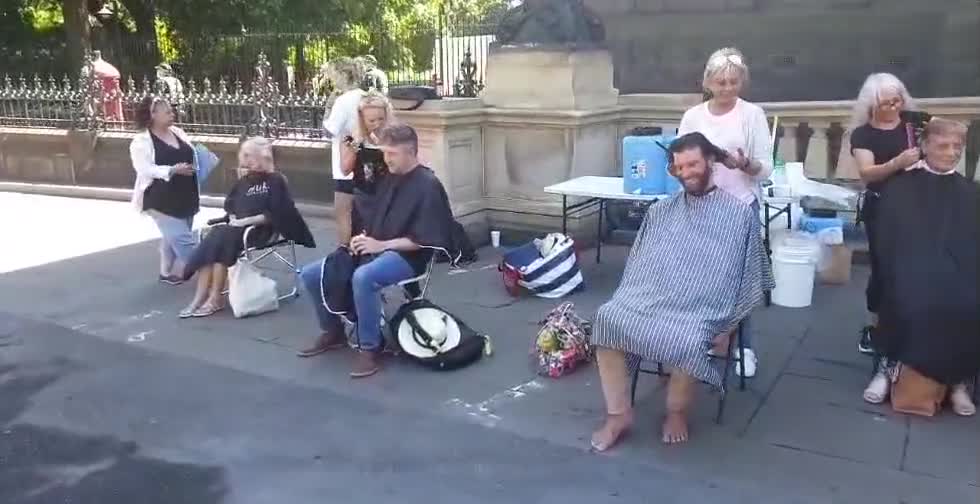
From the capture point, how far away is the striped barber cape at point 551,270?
6.38 metres

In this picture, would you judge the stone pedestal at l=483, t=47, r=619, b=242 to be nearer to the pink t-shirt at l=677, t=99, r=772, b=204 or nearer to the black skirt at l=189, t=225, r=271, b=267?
the black skirt at l=189, t=225, r=271, b=267

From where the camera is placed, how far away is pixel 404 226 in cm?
515

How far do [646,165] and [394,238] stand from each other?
175 centimetres

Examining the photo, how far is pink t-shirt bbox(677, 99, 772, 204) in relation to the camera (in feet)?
15.1

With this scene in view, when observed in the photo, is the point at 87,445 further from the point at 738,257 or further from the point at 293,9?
the point at 293,9

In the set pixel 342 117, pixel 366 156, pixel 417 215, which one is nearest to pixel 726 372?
pixel 417 215

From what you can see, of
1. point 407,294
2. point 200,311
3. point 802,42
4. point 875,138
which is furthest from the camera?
point 802,42

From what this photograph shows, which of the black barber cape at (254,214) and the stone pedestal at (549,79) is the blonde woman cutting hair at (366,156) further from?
the stone pedestal at (549,79)

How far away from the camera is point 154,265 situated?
8047 mm

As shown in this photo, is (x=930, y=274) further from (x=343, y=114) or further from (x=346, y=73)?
(x=346, y=73)

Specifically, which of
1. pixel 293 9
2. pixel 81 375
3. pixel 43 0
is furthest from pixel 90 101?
pixel 43 0

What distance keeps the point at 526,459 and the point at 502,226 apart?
4228 millimetres

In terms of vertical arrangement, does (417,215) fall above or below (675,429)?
above

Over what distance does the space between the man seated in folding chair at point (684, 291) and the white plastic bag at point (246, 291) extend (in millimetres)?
3036
